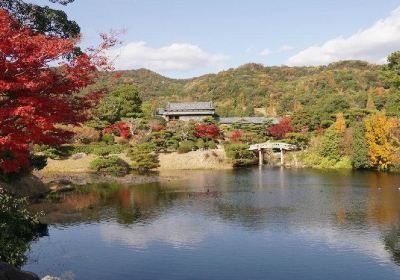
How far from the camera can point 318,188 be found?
35156 mm

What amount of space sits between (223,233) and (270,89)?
94776 millimetres

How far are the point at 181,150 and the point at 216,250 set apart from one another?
1385 inches

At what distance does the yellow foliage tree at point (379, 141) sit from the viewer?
45.9m

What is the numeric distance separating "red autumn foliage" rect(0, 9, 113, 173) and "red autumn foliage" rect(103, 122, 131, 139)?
43608 mm

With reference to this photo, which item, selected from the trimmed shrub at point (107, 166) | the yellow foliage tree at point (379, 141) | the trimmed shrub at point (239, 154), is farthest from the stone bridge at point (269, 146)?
the trimmed shrub at point (107, 166)

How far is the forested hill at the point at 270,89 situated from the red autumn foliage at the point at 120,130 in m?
28.8

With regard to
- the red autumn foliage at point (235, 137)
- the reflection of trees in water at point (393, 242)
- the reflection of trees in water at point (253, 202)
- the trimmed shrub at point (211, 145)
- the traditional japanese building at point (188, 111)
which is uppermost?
the traditional japanese building at point (188, 111)

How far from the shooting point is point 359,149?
48.4 m

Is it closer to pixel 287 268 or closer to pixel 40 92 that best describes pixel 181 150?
pixel 287 268

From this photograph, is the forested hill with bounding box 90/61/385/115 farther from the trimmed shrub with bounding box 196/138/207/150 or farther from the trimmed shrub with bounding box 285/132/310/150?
the trimmed shrub with bounding box 196/138/207/150

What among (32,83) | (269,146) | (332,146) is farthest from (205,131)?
(32,83)

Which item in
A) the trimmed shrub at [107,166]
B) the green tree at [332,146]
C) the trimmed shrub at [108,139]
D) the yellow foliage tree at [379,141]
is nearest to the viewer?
the yellow foliage tree at [379,141]

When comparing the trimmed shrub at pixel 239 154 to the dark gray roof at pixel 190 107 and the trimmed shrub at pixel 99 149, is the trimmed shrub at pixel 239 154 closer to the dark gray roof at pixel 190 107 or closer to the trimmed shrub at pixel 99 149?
the trimmed shrub at pixel 99 149

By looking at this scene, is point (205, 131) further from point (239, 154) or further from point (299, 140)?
point (299, 140)
